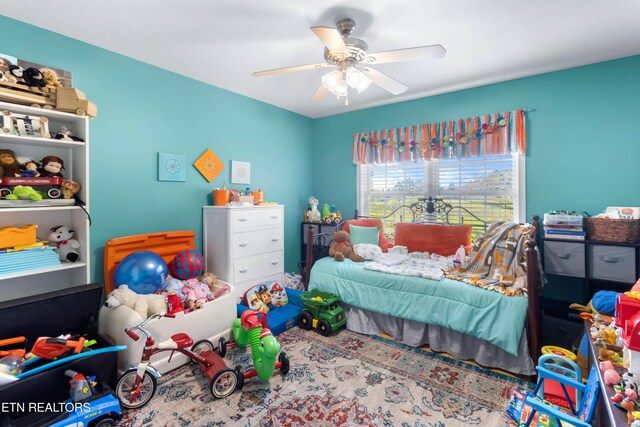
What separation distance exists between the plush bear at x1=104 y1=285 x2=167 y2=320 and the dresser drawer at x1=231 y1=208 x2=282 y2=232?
3.43 feet

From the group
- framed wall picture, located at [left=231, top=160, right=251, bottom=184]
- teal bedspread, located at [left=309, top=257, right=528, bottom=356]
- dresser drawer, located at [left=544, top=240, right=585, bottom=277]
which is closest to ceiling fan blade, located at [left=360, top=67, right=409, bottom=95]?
teal bedspread, located at [left=309, top=257, right=528, bottom=356]

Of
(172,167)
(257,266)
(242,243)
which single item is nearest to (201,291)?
(242,243)

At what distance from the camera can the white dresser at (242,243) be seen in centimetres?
317

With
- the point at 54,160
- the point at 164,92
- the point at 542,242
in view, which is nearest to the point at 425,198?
the point at 542,242

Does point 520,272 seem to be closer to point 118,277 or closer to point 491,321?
point 491,321

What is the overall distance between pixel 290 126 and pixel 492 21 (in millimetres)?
2878

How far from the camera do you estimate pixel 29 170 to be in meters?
2.13

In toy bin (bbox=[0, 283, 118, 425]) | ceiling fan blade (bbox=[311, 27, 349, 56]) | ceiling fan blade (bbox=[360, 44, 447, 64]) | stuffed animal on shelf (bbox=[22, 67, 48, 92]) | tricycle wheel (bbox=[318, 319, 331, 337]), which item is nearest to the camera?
toy bin (bbox=[0, 283, 118, 425])

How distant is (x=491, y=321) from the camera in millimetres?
2256

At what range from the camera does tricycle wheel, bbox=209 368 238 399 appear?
1968 mm

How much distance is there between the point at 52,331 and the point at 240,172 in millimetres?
2394

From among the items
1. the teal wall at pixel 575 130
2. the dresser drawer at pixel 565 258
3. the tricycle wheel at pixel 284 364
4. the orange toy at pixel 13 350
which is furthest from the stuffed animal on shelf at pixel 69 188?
the dresser drawer at pixel 565 258

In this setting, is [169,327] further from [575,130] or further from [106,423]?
[575,130]

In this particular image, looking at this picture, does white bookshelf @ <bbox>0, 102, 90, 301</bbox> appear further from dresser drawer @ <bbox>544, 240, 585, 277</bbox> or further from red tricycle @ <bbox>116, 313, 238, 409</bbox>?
dresser drawer @ <bbox>544, 240, 585, 277</bbox>
